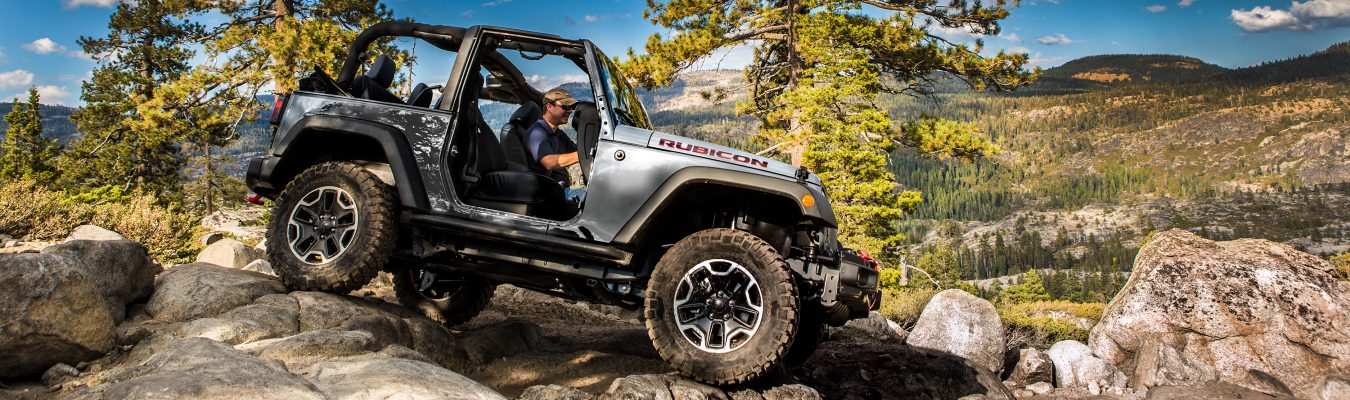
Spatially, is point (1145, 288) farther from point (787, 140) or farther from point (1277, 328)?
point (787, 140)

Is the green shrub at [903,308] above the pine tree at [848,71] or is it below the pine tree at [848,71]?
below

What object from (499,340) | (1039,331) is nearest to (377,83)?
(499,340)

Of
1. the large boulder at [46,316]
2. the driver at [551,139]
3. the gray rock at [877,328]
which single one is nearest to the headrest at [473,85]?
the driver at [551,139]

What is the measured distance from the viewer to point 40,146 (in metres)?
33.5

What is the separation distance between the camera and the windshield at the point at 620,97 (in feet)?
19.8

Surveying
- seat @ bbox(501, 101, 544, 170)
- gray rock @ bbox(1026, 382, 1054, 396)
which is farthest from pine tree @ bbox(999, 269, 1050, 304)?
seat @ bbox(501, 101, 544, 170)

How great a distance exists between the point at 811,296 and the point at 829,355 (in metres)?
4.57

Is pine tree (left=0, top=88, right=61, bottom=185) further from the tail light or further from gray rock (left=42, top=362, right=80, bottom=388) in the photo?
gray rock (left=42, top=362, right=80, bottom=388)

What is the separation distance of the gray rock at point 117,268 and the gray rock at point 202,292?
13cm

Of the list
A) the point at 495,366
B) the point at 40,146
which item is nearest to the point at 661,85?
the point at 495,366

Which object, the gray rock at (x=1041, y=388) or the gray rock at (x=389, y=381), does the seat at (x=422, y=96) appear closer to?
the gray rock at (x=389, y=381)

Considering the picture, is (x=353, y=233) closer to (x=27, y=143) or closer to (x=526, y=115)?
(x=526, y=115)

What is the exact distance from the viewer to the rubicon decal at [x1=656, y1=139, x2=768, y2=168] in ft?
18.1

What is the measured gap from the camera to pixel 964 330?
47.1 feet
